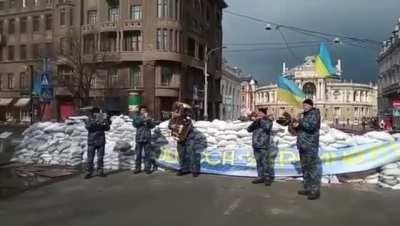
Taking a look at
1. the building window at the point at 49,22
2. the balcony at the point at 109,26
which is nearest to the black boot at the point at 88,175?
the balcony at the point at 109,26

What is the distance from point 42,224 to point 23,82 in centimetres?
7007

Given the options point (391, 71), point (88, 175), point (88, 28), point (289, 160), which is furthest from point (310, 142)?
point (391, 71)

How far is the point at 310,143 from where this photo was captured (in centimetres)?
Answer: 1119

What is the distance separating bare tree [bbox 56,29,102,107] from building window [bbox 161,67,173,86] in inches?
260

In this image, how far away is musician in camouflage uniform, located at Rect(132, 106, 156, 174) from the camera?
1453cm

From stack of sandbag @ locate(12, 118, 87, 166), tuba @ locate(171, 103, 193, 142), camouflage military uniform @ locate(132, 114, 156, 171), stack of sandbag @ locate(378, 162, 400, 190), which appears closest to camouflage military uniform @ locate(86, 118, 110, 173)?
camouflage military uniform @ locate(132, 114, 156, 171)

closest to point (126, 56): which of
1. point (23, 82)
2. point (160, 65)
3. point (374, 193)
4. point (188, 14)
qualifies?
point (160, 65)

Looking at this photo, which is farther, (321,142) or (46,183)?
(321,142)

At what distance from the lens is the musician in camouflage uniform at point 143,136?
47.7 feet

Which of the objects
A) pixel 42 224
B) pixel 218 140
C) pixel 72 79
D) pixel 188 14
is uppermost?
pixel 188 14

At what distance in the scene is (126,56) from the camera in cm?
6234

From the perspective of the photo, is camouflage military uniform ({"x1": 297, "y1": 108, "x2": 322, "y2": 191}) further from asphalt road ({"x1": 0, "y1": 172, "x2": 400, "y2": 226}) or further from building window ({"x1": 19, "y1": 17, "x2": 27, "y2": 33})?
building window ({"x1": 19, "y1": 17, "x2": 27, "y2": 33})

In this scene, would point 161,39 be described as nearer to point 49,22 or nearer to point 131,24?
point 131,24

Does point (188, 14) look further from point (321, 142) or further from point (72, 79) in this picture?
point (321, 142)
